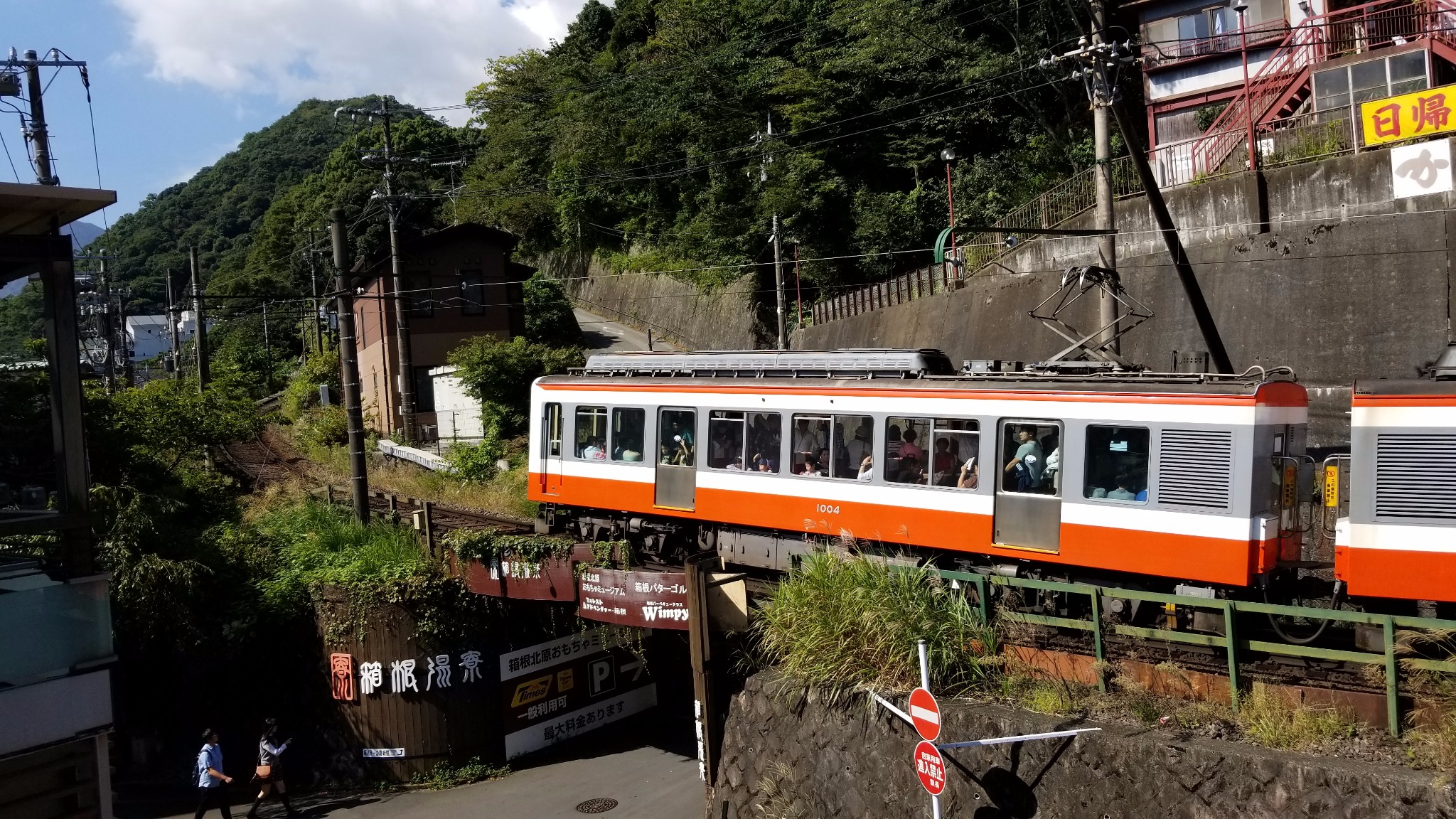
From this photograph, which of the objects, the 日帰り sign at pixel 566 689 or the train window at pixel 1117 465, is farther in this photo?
the 日帰り sign at pixel 566 689

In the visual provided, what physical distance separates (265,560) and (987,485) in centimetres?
1294

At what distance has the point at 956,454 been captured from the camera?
11352mm

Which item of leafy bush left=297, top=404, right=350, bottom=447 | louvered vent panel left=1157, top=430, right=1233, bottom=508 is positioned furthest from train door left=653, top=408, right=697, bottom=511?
leafy bush left=297, top=404, right=350, bottom=447

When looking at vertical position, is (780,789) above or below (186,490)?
below

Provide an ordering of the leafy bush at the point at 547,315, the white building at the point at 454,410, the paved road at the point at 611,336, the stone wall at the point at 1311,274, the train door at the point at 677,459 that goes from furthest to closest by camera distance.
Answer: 1. the paved road at the point at 611,336
2. the leafy bush at the point at 547,315
3. the white building at the point at 454,410
4. the stone wall at the point at 1311,274
5. the train door at the point at 677,459

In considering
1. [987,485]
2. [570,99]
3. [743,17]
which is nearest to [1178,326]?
[987,485]

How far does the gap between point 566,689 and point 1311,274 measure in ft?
46.0

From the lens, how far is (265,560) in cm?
1781

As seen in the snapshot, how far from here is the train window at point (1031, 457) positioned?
34.8 ft

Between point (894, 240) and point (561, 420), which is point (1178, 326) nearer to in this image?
point (561, 420)

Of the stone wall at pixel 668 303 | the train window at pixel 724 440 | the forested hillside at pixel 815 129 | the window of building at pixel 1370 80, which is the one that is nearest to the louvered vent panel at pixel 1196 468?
the train window at pixel 724 440

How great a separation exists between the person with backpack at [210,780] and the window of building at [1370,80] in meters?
21.4

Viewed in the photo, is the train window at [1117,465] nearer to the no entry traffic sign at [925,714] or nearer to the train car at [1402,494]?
the train car at [1402,494]

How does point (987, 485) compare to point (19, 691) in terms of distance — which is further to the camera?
point (987, 485)
